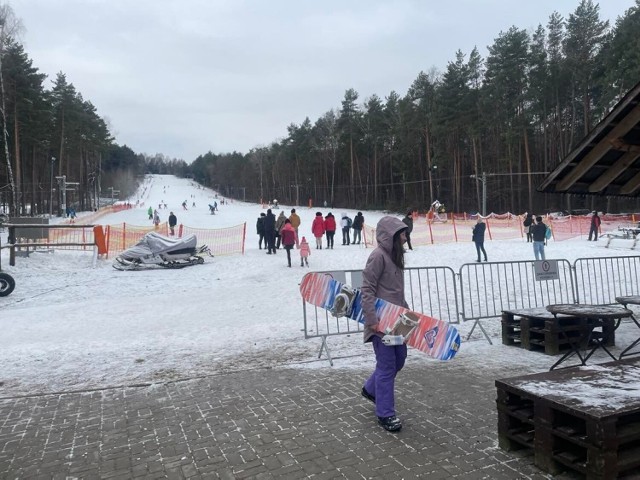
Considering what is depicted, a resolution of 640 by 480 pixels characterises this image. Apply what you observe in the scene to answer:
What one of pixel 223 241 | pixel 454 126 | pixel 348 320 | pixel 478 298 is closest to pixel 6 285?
pixel 348 320

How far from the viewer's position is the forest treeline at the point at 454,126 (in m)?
40.2

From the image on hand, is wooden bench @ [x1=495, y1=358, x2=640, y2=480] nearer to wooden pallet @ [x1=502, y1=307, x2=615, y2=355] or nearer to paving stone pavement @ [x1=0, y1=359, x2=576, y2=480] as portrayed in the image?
paving stone pavement @ [x1=0, y1=359, x2=576, y2=480]

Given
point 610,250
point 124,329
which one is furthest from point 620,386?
point 610,250

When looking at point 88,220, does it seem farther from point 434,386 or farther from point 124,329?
point 434,386

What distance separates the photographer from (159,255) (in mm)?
18547

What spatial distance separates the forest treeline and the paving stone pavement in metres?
35.0

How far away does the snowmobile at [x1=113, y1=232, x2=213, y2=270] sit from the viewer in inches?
715

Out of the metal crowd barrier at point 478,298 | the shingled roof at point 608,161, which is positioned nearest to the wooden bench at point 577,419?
the metal crowd barrier at point 478,298

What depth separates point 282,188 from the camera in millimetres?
105750

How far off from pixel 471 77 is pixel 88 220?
136ft

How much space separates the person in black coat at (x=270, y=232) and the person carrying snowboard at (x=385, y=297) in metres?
16.7

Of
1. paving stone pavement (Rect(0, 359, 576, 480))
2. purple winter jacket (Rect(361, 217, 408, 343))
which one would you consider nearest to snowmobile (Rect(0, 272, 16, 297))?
paving stone pavement (Rect(0, 359, 576, 480))

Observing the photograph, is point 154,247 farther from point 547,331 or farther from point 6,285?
point 547,331

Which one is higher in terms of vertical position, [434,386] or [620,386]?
[620,386]
